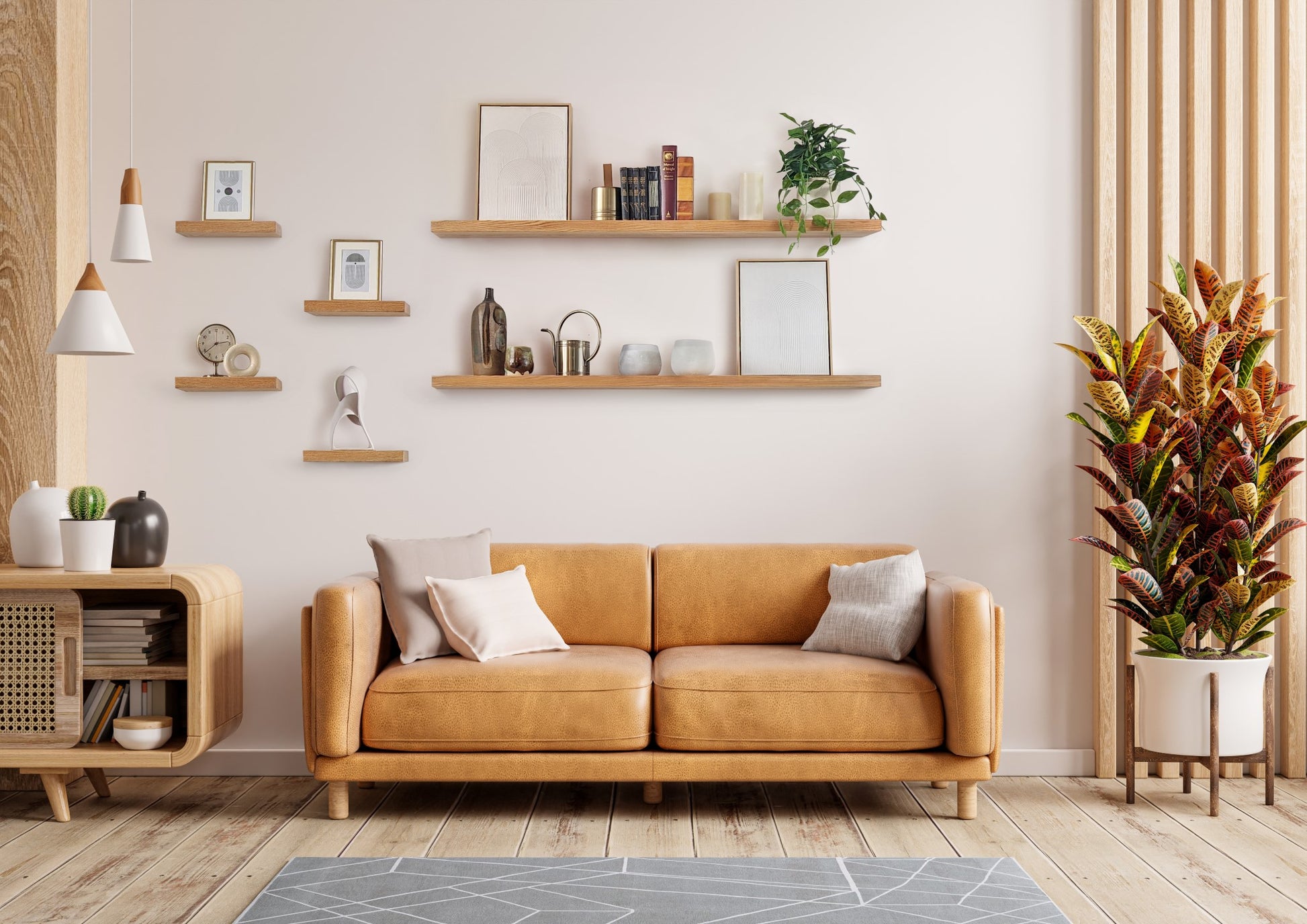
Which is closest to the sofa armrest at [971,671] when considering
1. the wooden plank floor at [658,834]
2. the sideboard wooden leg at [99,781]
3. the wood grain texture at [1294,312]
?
the wooden plank floor at [658,834]

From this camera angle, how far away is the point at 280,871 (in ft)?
8.42

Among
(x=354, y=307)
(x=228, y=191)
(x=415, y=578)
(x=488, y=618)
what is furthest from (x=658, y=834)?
(x=228, y=191)

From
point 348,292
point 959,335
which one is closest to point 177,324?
point 348,292

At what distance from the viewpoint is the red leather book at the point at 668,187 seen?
12.0ft

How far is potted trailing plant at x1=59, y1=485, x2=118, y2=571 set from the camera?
3.03 metres

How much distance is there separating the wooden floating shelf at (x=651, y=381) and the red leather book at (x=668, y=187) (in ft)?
1.88

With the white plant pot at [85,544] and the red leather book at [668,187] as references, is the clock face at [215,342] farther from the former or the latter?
the red leather book at [668,187]

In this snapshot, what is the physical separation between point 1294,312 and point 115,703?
399cm

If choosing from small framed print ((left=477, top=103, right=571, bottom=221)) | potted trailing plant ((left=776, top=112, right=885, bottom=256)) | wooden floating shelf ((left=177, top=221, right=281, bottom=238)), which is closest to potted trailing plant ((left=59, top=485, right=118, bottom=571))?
wooden floating shelf ((left=177, top=221, right=281, bottom=238))

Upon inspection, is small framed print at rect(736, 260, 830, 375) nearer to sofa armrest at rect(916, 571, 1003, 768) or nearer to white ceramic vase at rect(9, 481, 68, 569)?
sofa armrest at rect(916, 571, 1003, 768)

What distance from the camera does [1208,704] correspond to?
310cm

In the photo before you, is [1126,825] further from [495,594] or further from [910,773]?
[495,594]

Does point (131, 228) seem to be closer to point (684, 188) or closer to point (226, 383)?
point (226, 383)

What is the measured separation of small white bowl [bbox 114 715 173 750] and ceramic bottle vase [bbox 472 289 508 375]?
58.4 inches
